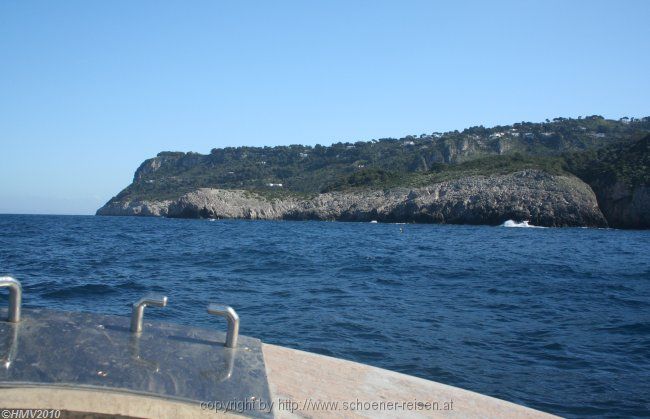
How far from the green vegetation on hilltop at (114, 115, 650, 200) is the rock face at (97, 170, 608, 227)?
4487 mm

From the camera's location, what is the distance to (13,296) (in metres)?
3.46

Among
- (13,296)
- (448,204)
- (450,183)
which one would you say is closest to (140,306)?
(13,296)

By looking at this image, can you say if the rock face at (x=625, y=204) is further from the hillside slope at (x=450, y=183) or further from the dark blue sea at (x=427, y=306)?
the dark blue sea at (x=427, y=306)

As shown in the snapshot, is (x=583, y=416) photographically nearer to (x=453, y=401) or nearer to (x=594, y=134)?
(x=453, y=401)

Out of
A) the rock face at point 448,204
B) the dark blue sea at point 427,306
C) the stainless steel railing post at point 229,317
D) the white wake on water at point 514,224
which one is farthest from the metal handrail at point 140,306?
the rock face at point 448,204

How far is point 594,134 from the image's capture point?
119m

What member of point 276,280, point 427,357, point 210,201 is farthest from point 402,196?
point 427,357

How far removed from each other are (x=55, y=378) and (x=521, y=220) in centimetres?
6591

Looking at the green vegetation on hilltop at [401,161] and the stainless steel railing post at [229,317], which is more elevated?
the green vegetation on hilltop at [401,161]

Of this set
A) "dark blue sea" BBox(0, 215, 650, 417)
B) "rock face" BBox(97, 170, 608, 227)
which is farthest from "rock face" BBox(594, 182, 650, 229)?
"dark blue sea" BBox(0, 215, 650, 417)

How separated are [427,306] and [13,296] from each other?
9.16 m

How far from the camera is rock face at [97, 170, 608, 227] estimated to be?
208 feet

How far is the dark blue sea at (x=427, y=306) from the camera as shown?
7258mm

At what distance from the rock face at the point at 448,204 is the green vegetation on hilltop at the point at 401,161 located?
4.49 meters
